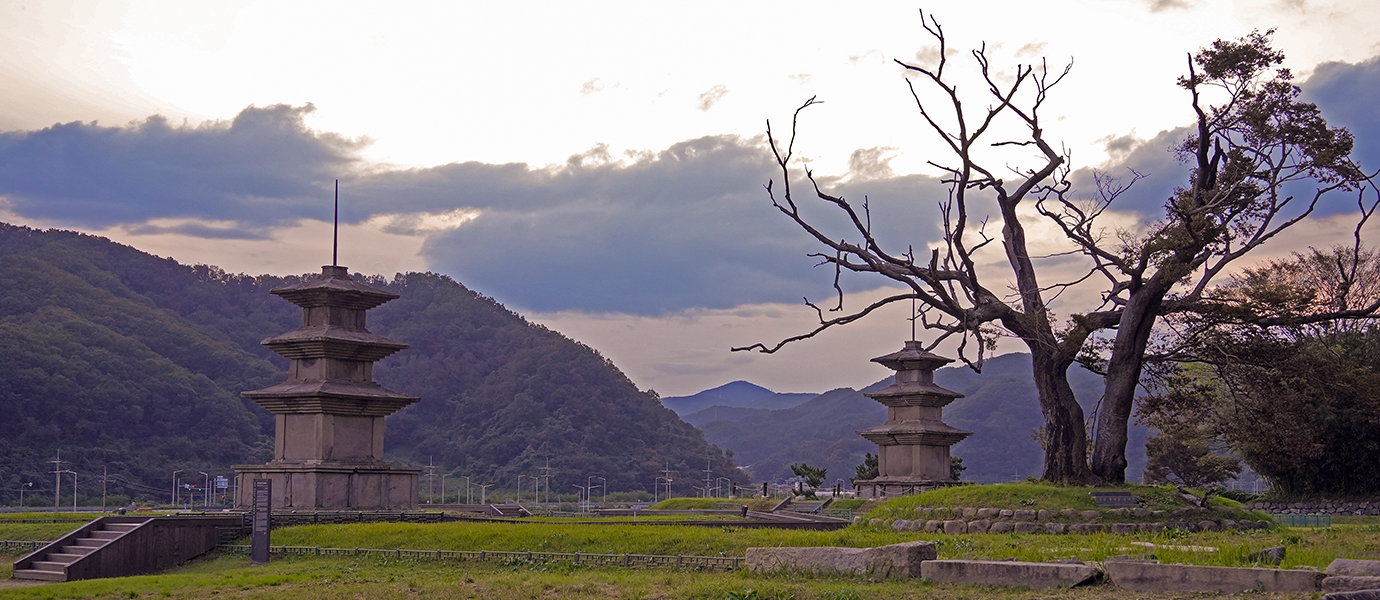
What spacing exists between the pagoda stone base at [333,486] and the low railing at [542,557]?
27.5ft

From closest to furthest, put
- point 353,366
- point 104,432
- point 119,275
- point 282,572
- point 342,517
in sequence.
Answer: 1. point 282,572
2. point 342,517
3. point 353,366
4. point 104,432
5. point 119,275

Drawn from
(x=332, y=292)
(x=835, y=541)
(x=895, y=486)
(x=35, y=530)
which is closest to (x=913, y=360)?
(x=895, y=486)

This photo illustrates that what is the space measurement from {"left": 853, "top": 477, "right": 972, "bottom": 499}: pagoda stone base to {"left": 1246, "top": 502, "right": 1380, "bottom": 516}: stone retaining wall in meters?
12.2

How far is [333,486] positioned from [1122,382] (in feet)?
74.1

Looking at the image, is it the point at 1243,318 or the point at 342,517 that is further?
the point at 342,517

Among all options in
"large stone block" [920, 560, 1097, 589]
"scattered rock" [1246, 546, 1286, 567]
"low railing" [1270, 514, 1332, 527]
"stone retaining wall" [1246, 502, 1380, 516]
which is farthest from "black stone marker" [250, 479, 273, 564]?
"stone retaining wall" [1246, 502, 1380, 516]

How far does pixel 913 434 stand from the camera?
52594 millimetres

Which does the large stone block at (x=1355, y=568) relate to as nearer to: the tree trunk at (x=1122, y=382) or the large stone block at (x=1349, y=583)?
the large stone block at (x=1349, y=583)

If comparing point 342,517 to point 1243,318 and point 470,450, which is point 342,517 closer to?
point 1243,318

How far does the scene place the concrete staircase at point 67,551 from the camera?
2475 cm

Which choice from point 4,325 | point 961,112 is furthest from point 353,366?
point 4,325

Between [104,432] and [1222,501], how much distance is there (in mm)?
113015

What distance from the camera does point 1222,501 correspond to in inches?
1261

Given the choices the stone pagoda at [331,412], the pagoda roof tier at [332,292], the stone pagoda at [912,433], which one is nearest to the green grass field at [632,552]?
the stone pagoda at [331,412]
